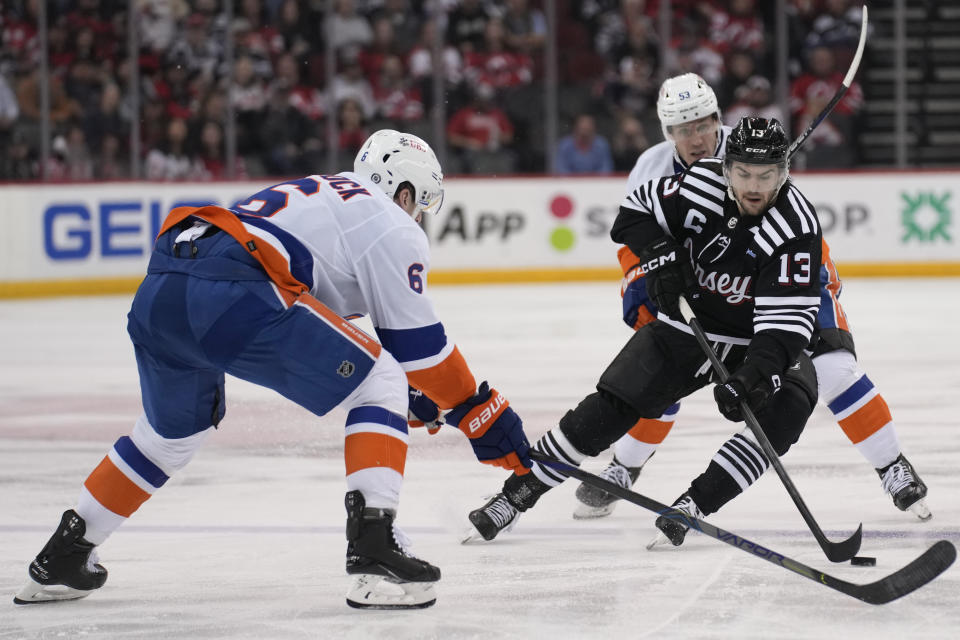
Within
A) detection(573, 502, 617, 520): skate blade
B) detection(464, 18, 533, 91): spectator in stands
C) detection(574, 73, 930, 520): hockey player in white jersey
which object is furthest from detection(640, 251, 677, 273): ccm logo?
detection(464, 18, 533, 91): spectator in stands

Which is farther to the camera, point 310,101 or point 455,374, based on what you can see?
point 310,101

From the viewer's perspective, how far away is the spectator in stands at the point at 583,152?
406 inches

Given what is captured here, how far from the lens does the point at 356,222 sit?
2.79m

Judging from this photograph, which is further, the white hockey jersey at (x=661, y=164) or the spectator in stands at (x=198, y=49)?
the spectator in stands at (x=198, y=49)

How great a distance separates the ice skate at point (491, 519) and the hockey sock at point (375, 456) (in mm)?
675

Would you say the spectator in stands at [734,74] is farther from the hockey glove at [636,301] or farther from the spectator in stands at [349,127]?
the hockey glove at [636,301]

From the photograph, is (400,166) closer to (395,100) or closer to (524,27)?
(395,100)

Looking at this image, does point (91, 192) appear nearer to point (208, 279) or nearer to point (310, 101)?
point (310, 101)

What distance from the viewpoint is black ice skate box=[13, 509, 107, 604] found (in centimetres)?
291

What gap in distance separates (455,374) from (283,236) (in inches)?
16.5

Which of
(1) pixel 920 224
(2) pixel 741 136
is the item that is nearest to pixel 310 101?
(1) pixel 920 224

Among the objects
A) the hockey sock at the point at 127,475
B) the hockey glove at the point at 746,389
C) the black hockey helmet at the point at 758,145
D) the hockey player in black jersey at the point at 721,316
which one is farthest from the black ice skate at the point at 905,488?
the hockey sock at the point at 127,475

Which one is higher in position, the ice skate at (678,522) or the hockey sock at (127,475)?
the hockey sock at (127,475)

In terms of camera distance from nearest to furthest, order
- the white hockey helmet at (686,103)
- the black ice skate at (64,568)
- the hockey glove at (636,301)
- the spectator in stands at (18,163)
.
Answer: the black ice skate at (64,568) < the hockey glove at (636,301) < the white hockey helmet at (686,103) < the spectator in stands at (18,163)
